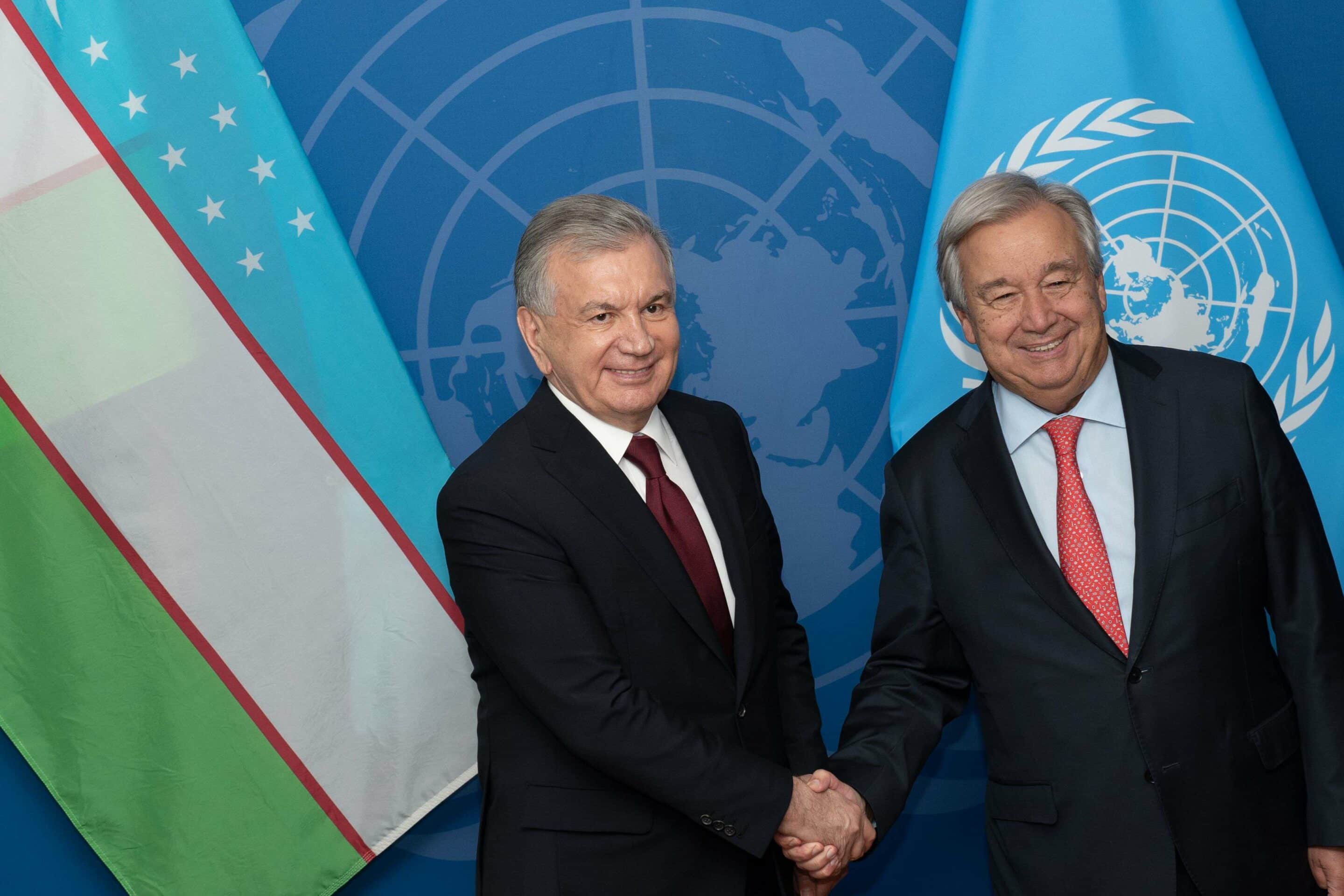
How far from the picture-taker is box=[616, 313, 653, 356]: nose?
2094 mm

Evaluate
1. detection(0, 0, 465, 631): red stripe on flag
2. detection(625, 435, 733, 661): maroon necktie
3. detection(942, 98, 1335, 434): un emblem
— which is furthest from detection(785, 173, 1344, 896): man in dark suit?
detection(0, 0, 465, 631): red stripe on flag

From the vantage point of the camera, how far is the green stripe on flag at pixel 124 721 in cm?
230

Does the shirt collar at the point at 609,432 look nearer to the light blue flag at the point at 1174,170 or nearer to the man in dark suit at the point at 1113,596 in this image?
the man in dark suit at the point at 1113,596

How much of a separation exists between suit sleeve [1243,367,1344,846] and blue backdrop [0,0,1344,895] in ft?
3.44

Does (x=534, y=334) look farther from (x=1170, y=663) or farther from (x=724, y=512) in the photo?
(x=1170, y=663)

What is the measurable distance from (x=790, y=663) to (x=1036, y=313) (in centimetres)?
89

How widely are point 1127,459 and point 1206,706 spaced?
0.48 m

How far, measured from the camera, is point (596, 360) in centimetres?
212

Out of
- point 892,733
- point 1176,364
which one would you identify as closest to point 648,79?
point 1176,364

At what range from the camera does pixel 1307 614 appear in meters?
2.06

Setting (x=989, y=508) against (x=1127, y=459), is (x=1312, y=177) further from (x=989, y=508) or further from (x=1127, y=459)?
(x=989, y=508)

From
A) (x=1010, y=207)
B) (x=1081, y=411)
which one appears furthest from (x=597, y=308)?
(x=1081, y=411)

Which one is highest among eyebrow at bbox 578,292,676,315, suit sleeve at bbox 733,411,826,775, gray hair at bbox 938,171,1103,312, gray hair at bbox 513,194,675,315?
gray hair at bbox 513,194,675,315

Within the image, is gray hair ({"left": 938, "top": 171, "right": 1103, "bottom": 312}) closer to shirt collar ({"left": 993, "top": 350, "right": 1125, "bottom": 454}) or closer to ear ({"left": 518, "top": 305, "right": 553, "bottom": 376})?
shirt collar ({"left": 993, "top": 350, "right": 1125, "bottom": 454})
